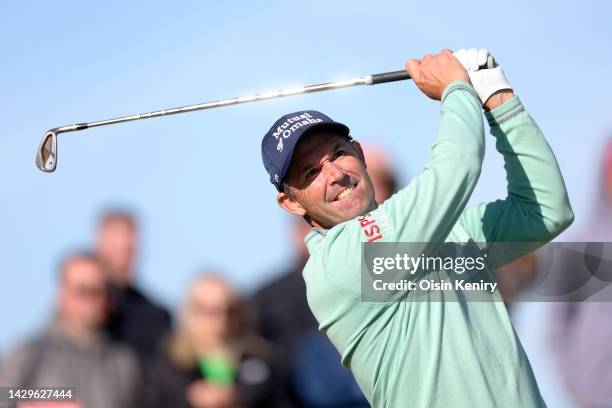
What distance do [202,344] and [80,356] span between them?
575 mm

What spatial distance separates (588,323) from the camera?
17.4 ft

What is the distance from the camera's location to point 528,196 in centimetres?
336

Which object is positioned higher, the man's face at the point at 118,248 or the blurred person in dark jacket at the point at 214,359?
the man's face at the point at 118,248

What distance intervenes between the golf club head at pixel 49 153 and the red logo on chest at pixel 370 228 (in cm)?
219

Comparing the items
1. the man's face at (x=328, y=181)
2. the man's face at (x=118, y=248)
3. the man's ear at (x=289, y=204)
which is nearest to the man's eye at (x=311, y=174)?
the man's face at (x=328, y=181)

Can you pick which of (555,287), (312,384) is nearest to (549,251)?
(555,287)

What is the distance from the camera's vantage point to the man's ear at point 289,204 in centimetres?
357

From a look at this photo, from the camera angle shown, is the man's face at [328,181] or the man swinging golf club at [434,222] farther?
the man's face at [328,181]

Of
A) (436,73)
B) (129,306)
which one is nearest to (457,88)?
(436,73)

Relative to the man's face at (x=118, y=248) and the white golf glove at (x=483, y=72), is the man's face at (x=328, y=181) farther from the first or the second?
the man's face at (x=118, y=248)

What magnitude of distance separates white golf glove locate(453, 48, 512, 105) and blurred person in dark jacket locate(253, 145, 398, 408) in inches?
82.7

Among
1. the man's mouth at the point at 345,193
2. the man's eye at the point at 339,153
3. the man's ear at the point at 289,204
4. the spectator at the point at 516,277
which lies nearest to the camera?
the man's mouth at the point at 345,193

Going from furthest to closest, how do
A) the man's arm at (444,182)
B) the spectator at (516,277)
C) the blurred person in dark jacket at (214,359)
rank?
the spectator at (516,277), the blurred person in dark jacket at (214,359), the man's arm at (444,182)

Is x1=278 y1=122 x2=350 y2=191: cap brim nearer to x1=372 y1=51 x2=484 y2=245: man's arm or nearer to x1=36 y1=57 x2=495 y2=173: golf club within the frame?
x1=36 y1=57 x2=495 y2=173: golf club
